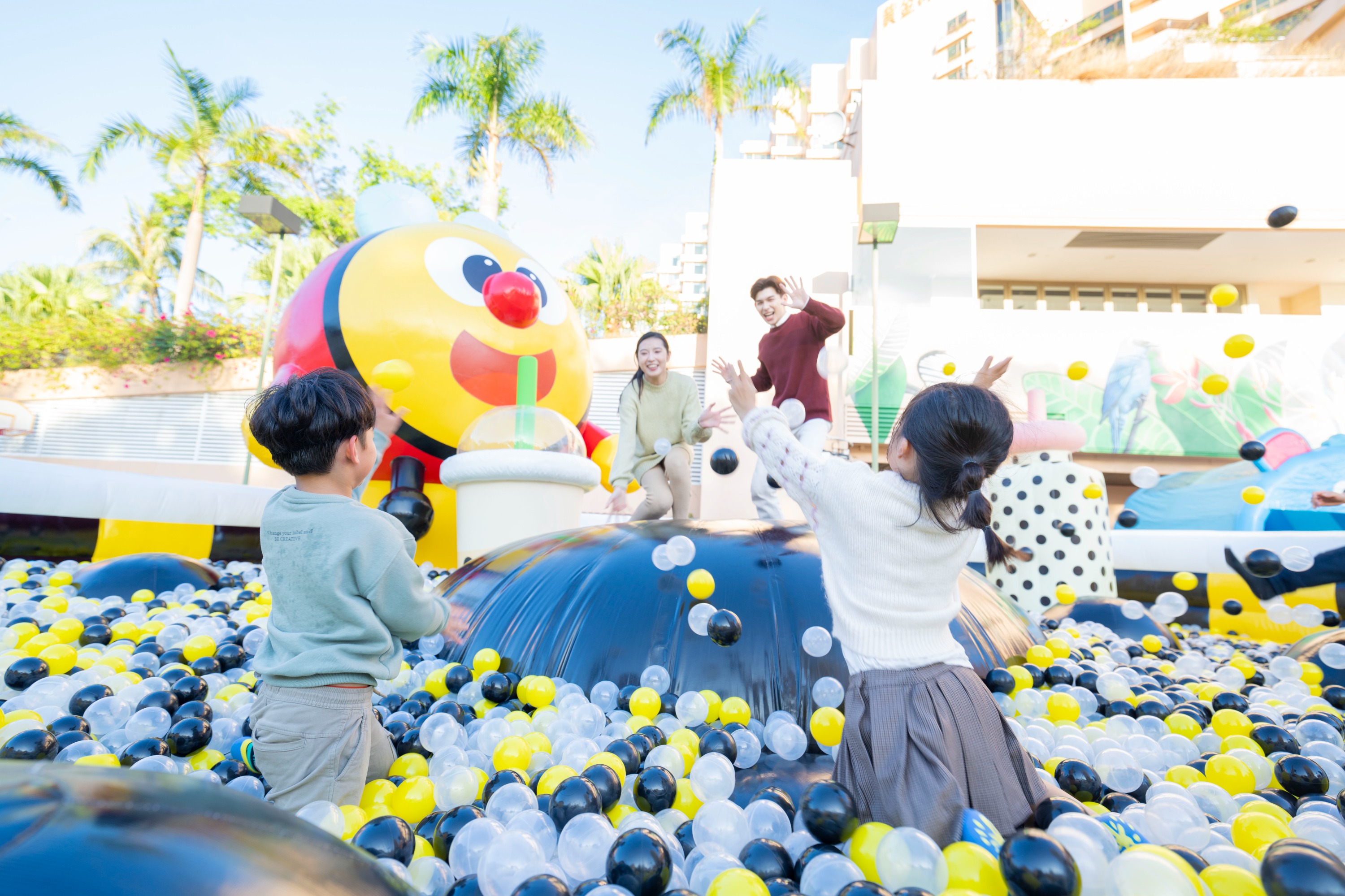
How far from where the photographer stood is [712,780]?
1.74 meters

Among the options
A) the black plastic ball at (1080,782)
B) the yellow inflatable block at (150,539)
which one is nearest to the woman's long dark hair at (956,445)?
the black plastic ball at (1080,782)

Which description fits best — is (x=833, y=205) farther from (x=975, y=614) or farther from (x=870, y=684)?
(x=870, y=684)

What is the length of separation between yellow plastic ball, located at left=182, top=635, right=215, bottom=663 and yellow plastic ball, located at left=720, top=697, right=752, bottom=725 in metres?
1.85

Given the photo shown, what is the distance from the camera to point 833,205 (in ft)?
42.0

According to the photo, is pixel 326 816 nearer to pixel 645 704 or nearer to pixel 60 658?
pixel 645 704

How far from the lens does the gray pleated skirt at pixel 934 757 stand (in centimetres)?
144

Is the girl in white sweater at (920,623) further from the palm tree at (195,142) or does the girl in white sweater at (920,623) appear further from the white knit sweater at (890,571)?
the palm tree at (195,142)

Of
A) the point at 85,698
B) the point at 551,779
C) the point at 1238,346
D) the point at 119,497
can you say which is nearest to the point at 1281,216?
the point at 1238,346

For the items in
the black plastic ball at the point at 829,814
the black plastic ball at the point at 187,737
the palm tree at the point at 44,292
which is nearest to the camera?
the black plastic ball at the point at 829,814

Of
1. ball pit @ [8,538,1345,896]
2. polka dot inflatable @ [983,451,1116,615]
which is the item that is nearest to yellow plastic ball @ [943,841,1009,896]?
ball pit @ [8,538,1345,896]

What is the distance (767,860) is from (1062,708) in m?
1.44

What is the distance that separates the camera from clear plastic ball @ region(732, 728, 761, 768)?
197 centimetres

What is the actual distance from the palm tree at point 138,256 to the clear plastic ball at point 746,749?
2412 cm

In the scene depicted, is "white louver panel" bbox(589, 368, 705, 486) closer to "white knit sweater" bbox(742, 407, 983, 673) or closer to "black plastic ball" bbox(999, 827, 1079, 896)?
"white knit sweater" bbox(742, 407, 983, 673)
